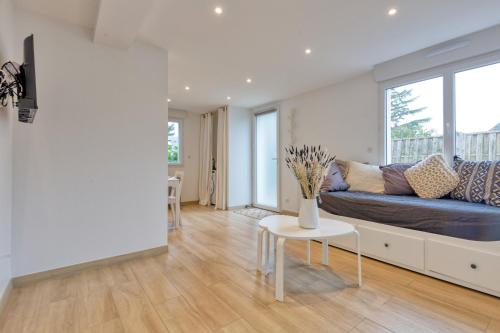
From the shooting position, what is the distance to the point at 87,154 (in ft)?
7.61

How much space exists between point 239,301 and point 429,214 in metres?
1.85

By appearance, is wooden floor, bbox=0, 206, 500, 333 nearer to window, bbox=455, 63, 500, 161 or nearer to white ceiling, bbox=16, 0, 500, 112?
window, bbox=455, 63, 500, 161

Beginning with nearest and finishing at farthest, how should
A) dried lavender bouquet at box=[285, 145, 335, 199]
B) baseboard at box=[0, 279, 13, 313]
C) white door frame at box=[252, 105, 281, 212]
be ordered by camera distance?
1. baseboard at box=[0, 279, 13, 313]
2. dried lavender bouquet at box=[285, 145, 335, 199]
3. white door frame at box=[252, 105, 281, 212]

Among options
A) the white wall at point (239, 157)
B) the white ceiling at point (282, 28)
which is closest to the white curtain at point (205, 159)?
the white wall at point (239, 157)

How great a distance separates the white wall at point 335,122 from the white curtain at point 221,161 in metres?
1.35

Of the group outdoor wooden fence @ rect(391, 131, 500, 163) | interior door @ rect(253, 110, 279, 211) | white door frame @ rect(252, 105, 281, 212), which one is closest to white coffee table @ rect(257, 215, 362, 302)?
outdoor wooden fence @ rect(391, 131, 500, 163)

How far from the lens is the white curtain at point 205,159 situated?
5871 mm

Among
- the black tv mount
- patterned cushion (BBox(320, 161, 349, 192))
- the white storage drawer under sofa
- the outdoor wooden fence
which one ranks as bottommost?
the white storage drawer under sofa

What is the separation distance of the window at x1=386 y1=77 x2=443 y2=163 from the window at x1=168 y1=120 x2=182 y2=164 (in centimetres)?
459

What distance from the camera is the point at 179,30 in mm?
2381

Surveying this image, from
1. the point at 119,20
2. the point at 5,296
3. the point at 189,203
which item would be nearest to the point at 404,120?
the point at 119,20

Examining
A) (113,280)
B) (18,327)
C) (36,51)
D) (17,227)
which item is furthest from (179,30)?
(18,327)

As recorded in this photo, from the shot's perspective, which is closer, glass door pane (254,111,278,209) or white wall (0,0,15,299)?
white wall (0,0,15,299)

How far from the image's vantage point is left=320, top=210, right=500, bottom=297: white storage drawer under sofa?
71.2 inches
